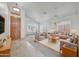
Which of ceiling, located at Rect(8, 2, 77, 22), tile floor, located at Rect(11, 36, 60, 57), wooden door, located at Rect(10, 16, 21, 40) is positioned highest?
ceiling, located at Rect(8, 2, 77, 22)

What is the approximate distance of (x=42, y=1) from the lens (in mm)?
2111

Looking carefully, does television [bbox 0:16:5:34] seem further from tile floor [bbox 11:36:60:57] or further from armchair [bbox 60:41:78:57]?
armchair [bbox 60:41:78:57]

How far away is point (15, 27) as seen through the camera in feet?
6.94

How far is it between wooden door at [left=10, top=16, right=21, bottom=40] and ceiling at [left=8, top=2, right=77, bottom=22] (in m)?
0.23

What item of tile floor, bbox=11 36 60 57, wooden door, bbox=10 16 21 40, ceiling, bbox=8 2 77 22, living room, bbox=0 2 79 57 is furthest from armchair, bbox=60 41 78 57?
wooden door, bbox=10 16 21 40

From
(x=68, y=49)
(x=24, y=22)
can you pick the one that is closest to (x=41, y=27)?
(x=24, y=22)

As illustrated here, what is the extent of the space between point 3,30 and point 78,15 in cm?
151

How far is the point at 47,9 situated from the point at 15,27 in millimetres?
746

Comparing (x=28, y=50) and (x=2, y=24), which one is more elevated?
(x=2, y=24)

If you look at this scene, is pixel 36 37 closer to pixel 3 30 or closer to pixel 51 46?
pixel 51 46

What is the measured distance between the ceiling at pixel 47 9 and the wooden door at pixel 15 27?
0.76ft

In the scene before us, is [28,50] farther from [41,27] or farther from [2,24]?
[2,24]

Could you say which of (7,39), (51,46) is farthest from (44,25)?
(7,39)

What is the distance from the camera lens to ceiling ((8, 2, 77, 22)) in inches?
80.7
